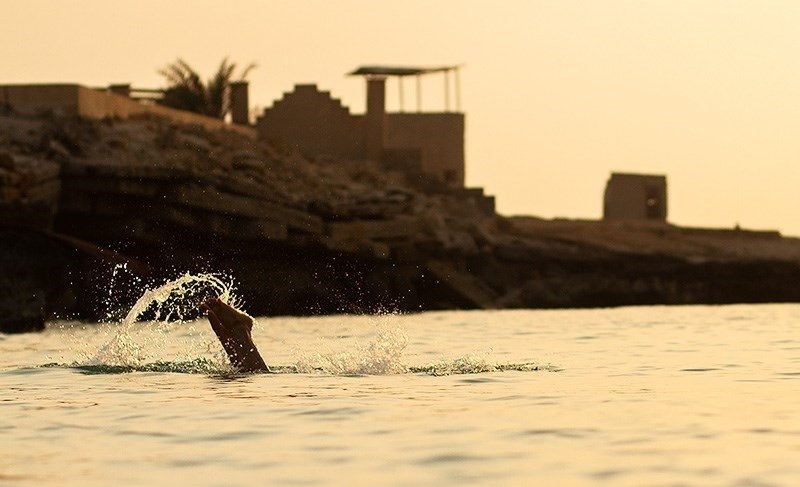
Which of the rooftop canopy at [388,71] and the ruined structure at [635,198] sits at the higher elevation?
the rooftop canopy at [388,71]

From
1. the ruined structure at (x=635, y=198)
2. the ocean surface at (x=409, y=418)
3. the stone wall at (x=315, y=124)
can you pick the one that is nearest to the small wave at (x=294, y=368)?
the ocean surface at (x=409, y=418)

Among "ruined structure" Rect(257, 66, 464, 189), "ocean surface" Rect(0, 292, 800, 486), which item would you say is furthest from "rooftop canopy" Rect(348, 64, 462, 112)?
"ocean surface" Rect(0, 292, 800, 486)

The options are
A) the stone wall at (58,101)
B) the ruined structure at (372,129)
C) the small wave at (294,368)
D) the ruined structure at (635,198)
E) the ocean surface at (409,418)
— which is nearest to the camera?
the ocean surface at (409,418)

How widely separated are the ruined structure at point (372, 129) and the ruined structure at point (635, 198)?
757cm

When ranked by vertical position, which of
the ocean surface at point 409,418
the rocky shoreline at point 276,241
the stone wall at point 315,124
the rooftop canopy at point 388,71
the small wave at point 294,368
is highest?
the rooftop canopy at point 388,71

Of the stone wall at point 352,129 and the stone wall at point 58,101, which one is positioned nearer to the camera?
the stone wall at point 58,101

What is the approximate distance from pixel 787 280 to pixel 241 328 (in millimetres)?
50058

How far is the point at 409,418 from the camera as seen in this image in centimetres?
1184

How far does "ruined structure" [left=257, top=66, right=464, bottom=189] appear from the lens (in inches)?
2482

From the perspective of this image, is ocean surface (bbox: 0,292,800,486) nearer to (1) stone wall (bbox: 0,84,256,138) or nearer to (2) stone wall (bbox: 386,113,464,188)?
(1) stone wall (bbox: 0,84,256,138)

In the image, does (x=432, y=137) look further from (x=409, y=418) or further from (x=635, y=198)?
(x=409, y=418)

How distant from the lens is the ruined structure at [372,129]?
63031 millimetres

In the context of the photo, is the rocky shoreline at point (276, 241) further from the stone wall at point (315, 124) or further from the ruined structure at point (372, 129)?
the stone wall at point (315, 124)

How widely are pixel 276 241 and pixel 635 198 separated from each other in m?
29.1
